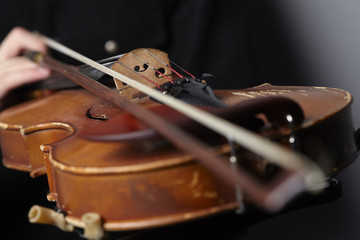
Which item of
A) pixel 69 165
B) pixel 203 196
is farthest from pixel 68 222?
pixel 203 196

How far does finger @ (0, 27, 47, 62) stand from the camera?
99cm

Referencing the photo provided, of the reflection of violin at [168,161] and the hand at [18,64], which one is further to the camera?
the hand at [18,64]

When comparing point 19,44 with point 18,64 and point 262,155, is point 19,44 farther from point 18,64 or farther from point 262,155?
point 262,155

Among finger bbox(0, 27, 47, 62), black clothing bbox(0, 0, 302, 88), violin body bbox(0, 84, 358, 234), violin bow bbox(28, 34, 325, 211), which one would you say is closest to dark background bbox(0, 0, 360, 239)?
black clothing bbox(0, 0, 302, 88)

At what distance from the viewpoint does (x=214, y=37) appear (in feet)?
4.54

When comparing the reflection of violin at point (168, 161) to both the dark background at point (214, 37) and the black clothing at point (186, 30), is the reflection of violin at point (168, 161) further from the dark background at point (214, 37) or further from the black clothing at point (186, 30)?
the black clothing at point (186, 30)

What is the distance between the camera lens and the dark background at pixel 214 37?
3.63 ft

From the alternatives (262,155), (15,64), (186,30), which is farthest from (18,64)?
(262,155)

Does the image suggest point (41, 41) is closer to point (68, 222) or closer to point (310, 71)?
point (68, 222)

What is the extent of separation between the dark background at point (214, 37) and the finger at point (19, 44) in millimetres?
222

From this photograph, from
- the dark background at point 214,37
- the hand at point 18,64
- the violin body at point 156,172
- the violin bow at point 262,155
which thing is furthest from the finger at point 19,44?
the violin bow at point 262,155

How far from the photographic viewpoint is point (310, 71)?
1334mm

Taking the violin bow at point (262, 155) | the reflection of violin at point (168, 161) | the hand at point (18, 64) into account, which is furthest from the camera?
the hand at point (18, 64)

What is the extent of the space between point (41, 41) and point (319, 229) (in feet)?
2.56
